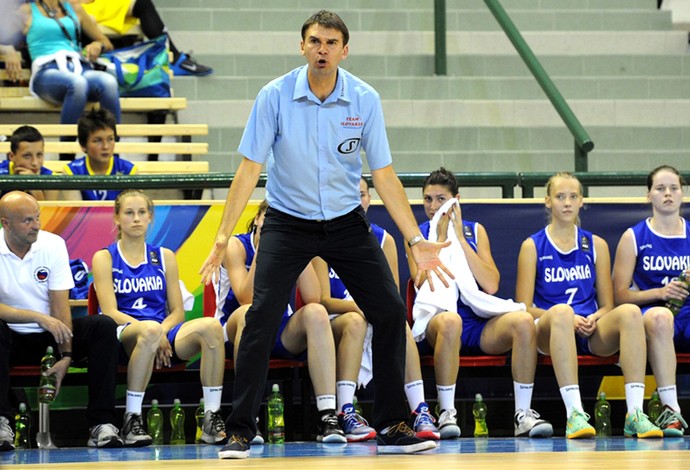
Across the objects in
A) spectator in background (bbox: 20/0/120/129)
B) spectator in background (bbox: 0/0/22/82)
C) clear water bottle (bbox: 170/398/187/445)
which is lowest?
clear water bottle (bbox: 170/398/187/445)

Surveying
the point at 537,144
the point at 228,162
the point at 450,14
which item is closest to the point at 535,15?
the point at 450,14

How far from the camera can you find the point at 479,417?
601 cm

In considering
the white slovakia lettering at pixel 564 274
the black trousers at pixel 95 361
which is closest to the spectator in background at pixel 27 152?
the black trousers at pixel 95 361

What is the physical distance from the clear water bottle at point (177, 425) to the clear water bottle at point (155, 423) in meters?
0.07

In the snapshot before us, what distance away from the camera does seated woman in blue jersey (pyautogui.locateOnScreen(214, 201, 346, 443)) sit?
5223 mm

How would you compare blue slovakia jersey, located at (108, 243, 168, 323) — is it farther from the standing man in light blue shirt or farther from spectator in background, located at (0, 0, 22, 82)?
spectator in background, located at (0, 0, 22, 82)

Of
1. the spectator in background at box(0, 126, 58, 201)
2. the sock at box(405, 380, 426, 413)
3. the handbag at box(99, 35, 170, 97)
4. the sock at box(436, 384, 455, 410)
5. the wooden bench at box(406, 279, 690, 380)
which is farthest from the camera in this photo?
the handbag at box(99, 35, 170, 97)

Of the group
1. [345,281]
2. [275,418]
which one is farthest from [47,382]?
[345,281]

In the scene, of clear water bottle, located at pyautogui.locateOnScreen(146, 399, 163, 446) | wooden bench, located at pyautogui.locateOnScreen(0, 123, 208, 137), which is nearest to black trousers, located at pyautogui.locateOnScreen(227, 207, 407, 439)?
clear water bottle, located at pyautogui.locateOnScreen(146, 399, 163, 446)

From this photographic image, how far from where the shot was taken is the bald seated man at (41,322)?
5.28 m

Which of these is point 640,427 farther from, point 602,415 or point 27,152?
point 27,152

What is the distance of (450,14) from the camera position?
1013cm

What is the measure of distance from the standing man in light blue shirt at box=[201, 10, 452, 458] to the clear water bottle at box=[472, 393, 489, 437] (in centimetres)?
153

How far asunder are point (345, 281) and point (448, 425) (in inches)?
52.6
